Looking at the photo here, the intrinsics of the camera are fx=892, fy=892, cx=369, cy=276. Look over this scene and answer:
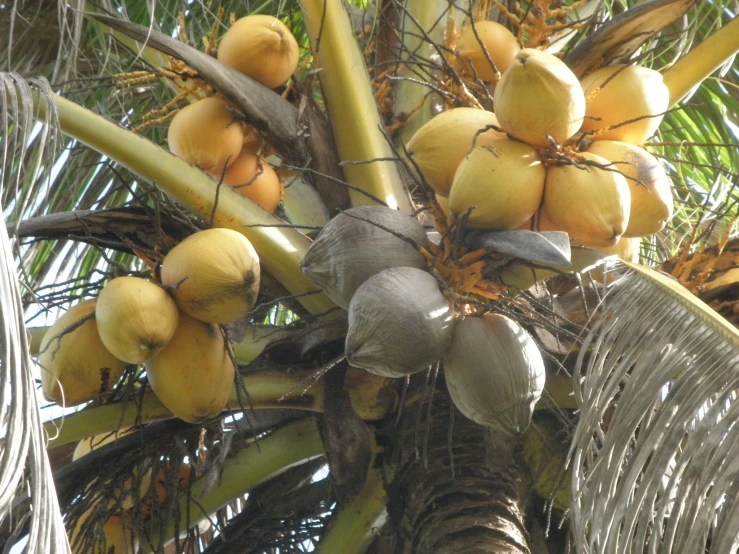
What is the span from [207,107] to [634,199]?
850 mm

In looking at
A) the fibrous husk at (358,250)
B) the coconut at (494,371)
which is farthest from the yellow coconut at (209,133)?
the coconut at (494,371)

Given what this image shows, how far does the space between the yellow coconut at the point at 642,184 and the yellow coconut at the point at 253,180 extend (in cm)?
70

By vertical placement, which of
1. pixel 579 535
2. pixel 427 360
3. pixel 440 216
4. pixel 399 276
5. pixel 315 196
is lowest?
pixel 579 535

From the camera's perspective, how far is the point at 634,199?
4.69 feet

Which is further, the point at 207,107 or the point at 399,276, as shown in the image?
the point at 207,107

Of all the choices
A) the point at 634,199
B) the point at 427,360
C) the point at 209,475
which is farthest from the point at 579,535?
the point at 209,475

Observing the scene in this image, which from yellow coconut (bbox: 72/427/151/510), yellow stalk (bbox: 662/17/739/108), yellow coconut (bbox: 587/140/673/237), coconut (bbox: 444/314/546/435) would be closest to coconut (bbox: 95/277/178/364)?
yellow coconut (bbox: 72/427/151/510)

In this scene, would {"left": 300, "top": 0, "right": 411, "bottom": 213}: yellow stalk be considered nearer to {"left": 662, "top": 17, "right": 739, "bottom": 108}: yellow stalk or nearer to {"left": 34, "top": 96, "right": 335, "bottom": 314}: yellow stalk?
{"left": 34, "top": 96, "right": 335, "bottom": 314}: yellow stalk

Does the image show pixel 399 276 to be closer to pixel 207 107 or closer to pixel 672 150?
pixel 207 107

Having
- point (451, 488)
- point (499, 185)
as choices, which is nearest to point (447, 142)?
point (499, 185)

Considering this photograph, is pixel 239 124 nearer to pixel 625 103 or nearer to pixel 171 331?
pixel 171 331

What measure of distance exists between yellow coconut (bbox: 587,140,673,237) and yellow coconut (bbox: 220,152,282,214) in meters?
0.70

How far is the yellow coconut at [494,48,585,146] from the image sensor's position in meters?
1.32

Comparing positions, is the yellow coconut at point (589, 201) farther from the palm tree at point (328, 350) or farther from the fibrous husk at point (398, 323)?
the fibrous husk at point (398, 323)
